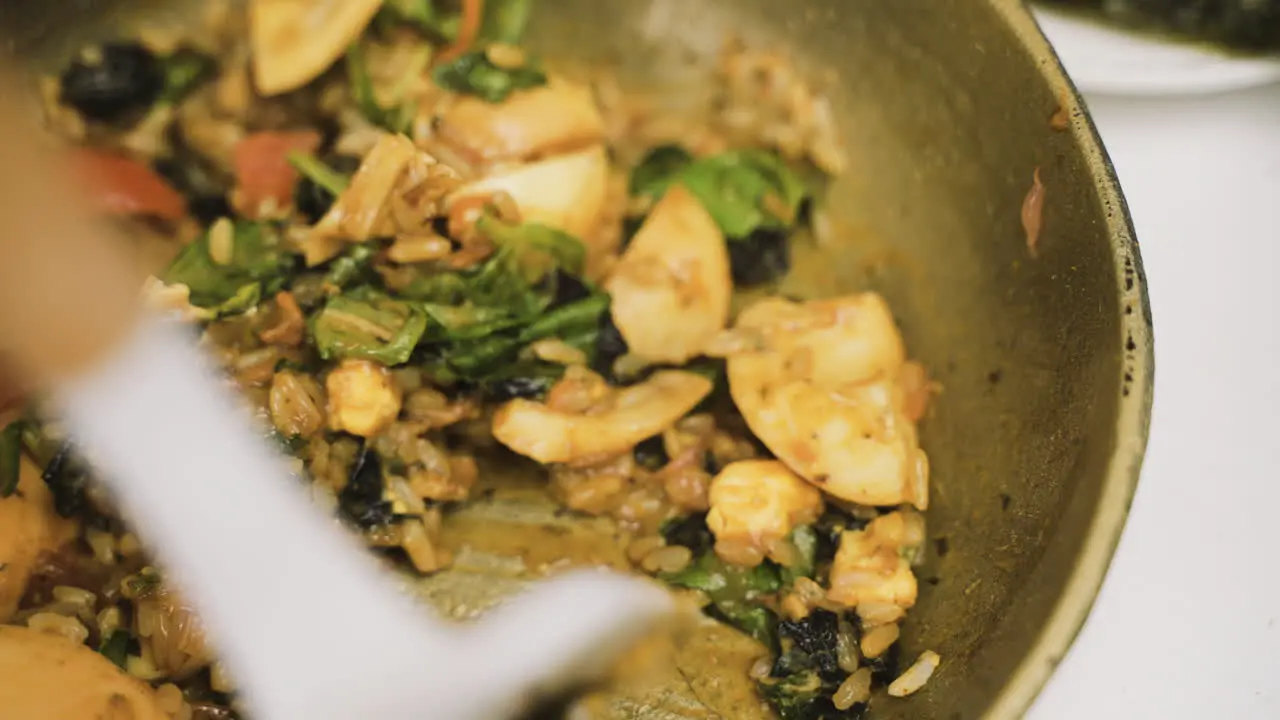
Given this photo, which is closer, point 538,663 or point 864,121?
point 538,663

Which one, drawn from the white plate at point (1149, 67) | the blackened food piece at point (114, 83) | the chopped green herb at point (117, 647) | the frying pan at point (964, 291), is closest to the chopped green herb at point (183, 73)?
the blackened food piece at point (114, 83)

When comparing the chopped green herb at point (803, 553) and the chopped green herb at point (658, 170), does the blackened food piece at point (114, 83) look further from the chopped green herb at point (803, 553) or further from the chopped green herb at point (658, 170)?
the chopped green herb at point (803, 553)

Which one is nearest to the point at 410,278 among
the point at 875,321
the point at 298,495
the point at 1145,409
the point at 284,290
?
the point at 284,290

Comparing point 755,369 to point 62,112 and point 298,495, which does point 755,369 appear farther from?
point 62,112

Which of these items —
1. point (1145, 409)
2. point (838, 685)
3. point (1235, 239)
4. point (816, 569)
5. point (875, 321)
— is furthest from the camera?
point (1235, 239)

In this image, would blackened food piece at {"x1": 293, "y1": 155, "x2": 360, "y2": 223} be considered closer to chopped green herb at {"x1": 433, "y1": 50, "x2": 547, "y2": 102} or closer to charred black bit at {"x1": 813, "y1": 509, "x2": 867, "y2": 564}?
chopped green herb at {"x1": 433, "y1": 50, "x2": 547, "y2": 102}

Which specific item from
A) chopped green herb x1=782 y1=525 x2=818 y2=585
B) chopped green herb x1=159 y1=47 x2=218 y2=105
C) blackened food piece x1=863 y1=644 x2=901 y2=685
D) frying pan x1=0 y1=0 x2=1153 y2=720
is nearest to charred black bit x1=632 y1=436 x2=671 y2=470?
frying pan x1=0 y1=0 x2=1153 y2=720
